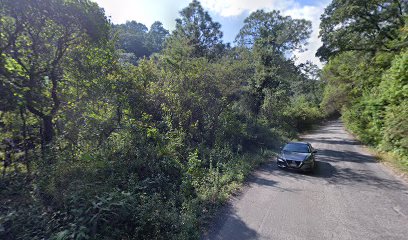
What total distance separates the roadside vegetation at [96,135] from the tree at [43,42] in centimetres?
3

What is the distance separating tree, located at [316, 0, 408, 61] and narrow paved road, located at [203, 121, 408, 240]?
1131 centimetres

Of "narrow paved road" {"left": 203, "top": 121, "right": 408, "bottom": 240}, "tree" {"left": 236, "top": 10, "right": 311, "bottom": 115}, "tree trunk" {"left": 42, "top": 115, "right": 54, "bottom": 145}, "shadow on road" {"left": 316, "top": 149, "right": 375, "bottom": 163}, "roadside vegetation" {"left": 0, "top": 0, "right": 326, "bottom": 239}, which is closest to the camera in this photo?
"roadside vegetation" {"left": 0, "top": 0, "right": 326, "bottom": 239}

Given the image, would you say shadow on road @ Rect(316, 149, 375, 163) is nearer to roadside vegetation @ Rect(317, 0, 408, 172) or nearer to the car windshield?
roadside vegetation @ Rect(317, 0, 408, 172)

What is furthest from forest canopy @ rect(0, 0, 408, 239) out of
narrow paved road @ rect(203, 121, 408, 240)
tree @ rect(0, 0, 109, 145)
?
narrow paved road @ rect(203, 121, 408, 240)

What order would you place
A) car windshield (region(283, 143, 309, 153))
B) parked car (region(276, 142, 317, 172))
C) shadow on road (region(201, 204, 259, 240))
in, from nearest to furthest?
shadow on road (region(201, 204, 259, 240)) → parked car (region(276, 142, 317, 172)) → car windshield (region(283, 143, 309, 153))

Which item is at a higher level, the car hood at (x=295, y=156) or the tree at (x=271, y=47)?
the tree at (x=271, y=47)

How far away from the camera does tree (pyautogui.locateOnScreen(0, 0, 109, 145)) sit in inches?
214

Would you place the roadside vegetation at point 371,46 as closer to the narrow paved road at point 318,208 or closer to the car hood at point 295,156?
the narrow paved road at point 318,208

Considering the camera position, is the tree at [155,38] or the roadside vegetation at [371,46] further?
the tree at [155,38]

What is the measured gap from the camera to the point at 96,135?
764 cm

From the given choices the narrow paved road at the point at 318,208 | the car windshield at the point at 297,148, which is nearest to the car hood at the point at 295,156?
the car windshield at the point at 297,148

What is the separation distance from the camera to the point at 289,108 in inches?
995

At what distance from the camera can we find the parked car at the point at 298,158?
9578mm

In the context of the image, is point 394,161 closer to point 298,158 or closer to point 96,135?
point 298,158
